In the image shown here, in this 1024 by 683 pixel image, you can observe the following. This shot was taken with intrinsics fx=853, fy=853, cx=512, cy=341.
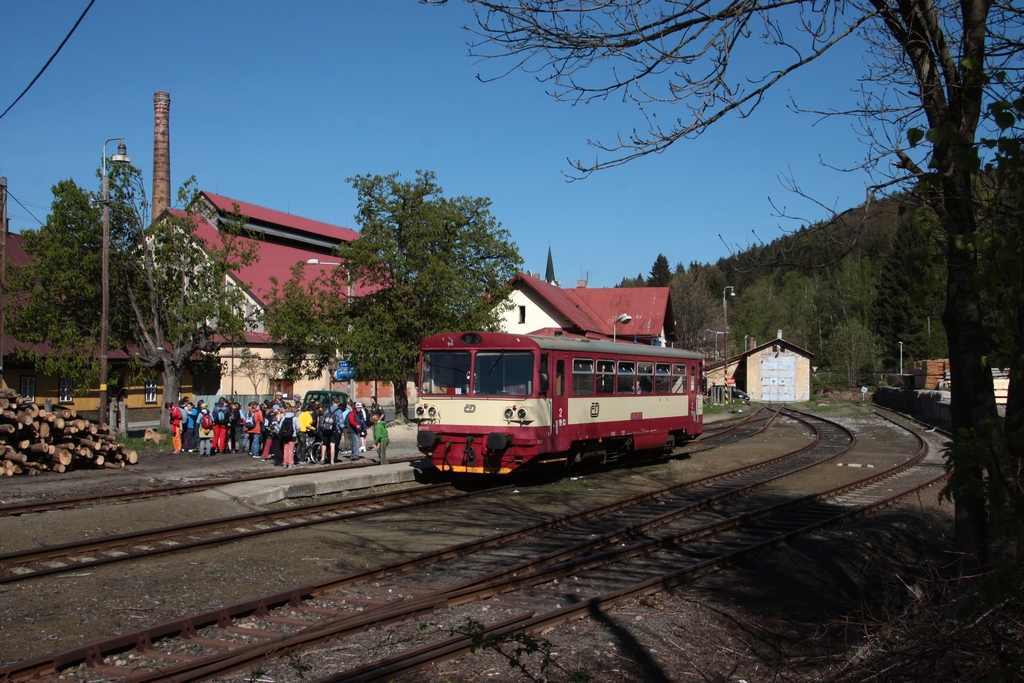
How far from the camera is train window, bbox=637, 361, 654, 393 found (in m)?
19.1

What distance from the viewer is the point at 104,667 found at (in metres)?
6.45

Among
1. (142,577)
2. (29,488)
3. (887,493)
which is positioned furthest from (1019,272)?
(29,488)

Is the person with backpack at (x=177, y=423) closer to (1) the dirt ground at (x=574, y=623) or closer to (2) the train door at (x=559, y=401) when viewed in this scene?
(1) the dirt ground at (x=574, y=623)

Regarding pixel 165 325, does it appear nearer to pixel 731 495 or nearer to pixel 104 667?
pixel 731 495

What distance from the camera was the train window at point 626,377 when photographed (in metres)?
18.2

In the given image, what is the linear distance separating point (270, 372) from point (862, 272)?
72985 millimetres

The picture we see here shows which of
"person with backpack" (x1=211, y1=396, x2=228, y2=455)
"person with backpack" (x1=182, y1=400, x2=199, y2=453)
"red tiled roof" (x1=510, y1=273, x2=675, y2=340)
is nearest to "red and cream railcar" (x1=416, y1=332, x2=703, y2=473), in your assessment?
"person with backpack" (x1=211, y1=396, x2=228, y2=455)

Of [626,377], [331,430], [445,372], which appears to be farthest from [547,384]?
[331,430]

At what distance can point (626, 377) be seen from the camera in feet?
60.5

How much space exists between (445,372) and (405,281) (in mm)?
14614

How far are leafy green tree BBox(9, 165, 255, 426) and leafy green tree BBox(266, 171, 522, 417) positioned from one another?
3.40 m

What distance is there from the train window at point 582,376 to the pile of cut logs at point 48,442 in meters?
10.9

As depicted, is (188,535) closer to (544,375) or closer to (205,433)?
(544,375)

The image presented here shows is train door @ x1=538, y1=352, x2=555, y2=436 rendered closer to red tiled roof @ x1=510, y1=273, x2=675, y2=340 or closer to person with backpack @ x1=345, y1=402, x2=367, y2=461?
person with backpack @ x1=345, y1=402, x2=367, y2=461
